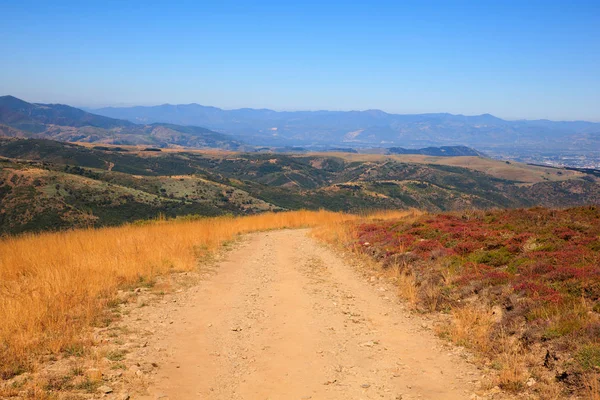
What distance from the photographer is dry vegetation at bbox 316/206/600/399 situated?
255 inches

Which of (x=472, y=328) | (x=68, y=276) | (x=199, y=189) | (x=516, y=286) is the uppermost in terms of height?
(x=68, y=276)

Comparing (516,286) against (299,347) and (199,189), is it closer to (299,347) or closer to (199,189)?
(299,347)

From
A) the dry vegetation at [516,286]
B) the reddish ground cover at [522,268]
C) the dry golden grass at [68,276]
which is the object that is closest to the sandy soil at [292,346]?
the dry vegetation at [516,286]

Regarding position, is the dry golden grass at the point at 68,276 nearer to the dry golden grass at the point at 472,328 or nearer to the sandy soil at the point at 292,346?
the sandy soil at the point at 292,346

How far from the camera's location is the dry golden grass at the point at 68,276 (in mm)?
6633

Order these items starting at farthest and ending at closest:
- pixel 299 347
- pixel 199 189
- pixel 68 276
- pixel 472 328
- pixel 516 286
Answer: pixel 199 189 < pixel 516 286 < pixel 68 276 < pixel 472 328 < pixel 299 347

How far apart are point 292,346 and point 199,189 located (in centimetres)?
7703

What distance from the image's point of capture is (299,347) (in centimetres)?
763

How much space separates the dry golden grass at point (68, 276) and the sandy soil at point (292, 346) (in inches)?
42.5

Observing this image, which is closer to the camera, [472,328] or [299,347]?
[299,347]

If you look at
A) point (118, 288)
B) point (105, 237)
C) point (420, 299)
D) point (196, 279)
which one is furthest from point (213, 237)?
point (420, 299)

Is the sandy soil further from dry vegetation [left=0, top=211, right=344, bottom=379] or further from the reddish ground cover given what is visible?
the reddish ground cover

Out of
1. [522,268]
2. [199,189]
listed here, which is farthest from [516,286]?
[199,189]

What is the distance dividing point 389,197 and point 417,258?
3775 inches
